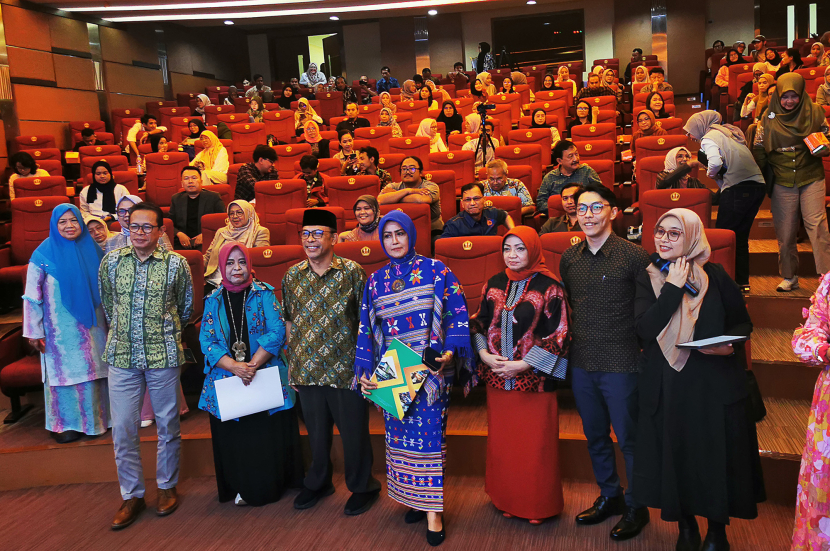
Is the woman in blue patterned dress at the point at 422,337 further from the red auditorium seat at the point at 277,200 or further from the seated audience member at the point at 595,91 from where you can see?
the seated audience member at the point at 595,91

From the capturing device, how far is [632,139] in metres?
6.53

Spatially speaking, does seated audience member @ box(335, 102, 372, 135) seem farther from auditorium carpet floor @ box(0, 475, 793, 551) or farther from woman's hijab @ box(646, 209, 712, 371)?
woman's hijab @ box(646, 209, 712, 371)

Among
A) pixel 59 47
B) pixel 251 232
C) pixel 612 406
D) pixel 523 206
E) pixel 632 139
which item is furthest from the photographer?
pixel 59 47

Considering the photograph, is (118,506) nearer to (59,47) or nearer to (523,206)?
(523,206)

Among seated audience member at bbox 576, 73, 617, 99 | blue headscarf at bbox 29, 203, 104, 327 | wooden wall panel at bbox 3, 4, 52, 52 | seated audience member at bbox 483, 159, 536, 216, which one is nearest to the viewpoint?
blue headscarf at bbox 29, 203, 104, 327

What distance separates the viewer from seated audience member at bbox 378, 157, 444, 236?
4340mm

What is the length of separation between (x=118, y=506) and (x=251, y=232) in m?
1.72

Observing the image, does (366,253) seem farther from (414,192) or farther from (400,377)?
(400,377)

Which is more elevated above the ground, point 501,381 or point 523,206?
point 523,206

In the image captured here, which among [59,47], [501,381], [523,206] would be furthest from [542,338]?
[59,47]

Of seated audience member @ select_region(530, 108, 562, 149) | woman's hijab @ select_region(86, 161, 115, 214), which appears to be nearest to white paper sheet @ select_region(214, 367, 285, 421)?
woman's hijab @ select_region(86, 161, 115, 214)

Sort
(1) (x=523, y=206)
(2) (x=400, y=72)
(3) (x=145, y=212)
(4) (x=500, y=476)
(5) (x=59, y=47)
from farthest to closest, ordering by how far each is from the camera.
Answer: (2) (x=400, y=72) < (5) (x=59, y=47) < (1) (x=523, y=206) < (3) (x=145, y=212) < (4) (x=500, y=476)

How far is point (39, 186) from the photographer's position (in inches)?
228

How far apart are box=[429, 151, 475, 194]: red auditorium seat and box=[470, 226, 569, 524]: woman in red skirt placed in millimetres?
3227
